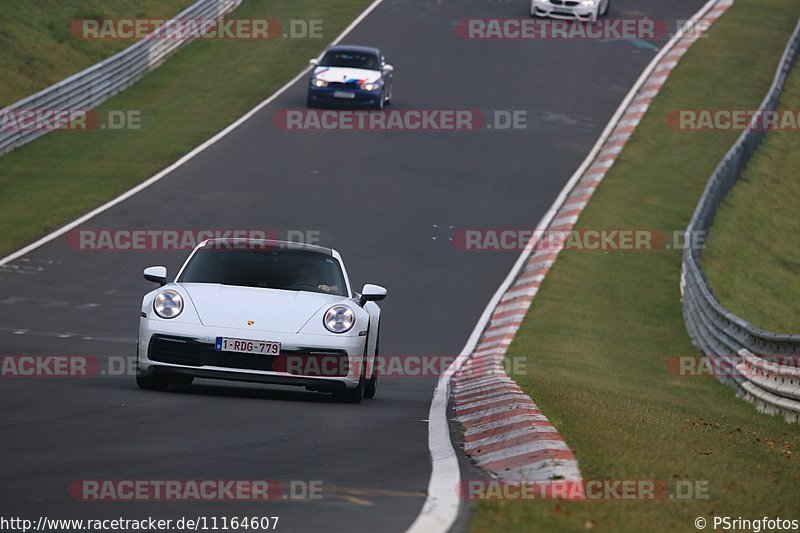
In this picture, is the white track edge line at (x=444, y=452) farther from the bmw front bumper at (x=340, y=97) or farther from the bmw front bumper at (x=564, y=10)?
the bmw front bumper at (x=564, y=10)

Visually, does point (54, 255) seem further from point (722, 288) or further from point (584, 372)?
point (722, 288)

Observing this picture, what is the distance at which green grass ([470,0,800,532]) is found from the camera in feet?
23.7

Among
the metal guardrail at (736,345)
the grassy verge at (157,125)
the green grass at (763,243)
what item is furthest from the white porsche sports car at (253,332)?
the green grass at (763,243)

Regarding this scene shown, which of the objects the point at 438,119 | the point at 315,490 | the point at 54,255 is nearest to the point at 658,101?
the point at 438,119

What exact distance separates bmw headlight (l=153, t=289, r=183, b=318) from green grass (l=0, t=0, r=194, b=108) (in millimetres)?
19795

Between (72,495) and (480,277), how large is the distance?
16.8 m

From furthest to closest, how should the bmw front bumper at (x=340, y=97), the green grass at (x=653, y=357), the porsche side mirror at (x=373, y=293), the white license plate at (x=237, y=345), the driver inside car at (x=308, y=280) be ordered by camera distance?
the bmw front bumper at (x=340, y=97) < the driver inside car at (x=308, y=280) < the porsche side mirror at (x=373, y=293) < the white license plate at (x=237, y=345) < the green grass at (x=653, y=357)

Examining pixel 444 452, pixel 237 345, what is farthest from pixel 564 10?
pixel 444 452

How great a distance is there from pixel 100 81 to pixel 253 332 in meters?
22.3

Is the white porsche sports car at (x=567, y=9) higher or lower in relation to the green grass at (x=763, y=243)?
higher

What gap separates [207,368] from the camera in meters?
11.0

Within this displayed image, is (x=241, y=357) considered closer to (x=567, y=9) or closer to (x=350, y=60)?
(x=350, y=60)

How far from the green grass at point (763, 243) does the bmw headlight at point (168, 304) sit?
14.3 meters

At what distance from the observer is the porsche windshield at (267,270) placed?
12.1 meters
